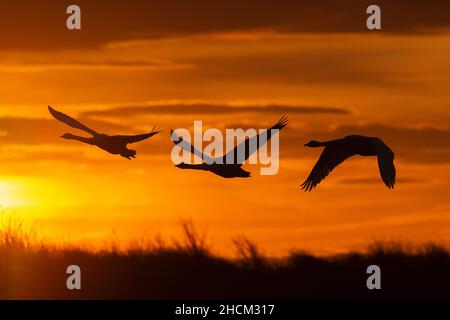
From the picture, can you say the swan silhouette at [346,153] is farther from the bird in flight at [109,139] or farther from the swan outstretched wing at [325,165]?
the bird in flight at [109,139]

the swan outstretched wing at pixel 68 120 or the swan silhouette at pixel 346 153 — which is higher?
the swan outstretched wing at pixel 68 120

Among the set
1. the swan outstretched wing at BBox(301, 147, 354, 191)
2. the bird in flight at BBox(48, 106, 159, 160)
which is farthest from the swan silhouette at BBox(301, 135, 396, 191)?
the bird in flight at BBox(48, 106, 159, 160)

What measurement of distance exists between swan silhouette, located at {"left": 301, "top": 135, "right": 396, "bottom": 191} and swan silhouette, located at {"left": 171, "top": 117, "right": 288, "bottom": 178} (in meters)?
1.09

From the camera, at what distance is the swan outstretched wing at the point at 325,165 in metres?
26.0

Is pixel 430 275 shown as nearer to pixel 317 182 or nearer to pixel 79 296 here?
pixel 317 182

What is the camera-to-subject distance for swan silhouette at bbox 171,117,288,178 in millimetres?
24516

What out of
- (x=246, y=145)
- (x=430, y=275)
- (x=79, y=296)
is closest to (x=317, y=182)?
(x=246, y=145)

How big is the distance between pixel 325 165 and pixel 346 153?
48 cm

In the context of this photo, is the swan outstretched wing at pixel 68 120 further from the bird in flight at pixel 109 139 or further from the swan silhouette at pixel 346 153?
the swan silhouette at pixel 346 153

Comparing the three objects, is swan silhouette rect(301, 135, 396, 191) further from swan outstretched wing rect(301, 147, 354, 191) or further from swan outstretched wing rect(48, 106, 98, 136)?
swan outstretched wing rect(48, 106, 98, 136)

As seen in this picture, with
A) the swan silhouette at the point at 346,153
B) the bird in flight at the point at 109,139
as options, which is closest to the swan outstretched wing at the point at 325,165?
the swan silhouette at the point at 346,153

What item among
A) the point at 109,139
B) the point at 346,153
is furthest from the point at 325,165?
the point at 109,139

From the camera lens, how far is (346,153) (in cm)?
2581

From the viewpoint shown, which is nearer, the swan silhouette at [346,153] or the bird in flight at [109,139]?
the swan silhouette at [346,153]
